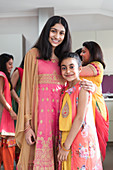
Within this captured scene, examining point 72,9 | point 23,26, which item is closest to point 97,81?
point 72,9

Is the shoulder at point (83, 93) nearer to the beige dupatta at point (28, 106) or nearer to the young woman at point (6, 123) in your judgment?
the beige dupatta at point (28, 106)

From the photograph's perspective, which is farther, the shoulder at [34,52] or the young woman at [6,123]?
the young woman at [6,123]

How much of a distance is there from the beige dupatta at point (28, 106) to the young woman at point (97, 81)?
79 centimetres

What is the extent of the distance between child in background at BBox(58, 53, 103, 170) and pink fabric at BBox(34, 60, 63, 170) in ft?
0.21

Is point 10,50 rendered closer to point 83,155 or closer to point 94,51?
point 94,51

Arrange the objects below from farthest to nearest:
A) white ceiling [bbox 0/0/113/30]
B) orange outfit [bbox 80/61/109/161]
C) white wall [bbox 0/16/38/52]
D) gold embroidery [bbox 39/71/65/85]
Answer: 1. white wall [bbox 0/16/38/52]
2. white ceiling [bbox 0/0/113/30]
3. orange outfit [bbox 80/61/109/161]
4. gold embroidery [bbox 39/71/65/85]

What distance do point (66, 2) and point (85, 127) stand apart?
3548mm

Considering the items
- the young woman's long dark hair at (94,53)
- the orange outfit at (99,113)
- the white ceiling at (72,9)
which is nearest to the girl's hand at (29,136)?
the orange outfit at (99,113)

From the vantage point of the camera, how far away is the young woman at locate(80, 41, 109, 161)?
2.06m

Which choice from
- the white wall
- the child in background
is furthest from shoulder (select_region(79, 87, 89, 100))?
the white wall

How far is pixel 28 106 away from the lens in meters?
1.36

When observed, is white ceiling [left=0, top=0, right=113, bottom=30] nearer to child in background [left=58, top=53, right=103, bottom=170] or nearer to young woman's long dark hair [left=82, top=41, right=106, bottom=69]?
young woman's long dark hair [left=82, top=41, right=106, bottom=69]

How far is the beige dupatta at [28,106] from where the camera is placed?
4.38ft

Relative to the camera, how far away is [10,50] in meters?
4.40
